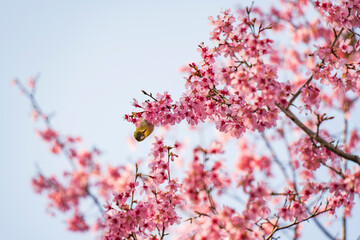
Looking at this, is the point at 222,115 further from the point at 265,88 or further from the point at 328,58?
the point at 328,58

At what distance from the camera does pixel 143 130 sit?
15.4 feet

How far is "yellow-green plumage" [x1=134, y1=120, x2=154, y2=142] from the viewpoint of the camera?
15.1ft

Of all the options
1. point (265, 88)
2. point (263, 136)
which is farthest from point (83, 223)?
point (265, 88)

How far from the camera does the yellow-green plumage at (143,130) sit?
15.1 ft

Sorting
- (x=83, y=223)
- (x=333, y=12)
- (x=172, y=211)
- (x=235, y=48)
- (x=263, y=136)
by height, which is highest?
(x=83, y=223)

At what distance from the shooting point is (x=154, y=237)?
4.30 m

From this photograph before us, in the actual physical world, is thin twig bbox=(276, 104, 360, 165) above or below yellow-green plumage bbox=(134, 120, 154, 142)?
below

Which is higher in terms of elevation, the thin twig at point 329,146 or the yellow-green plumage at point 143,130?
the yellow-green plumage at point 143,130

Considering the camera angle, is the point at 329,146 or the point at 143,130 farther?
the point at 143,130

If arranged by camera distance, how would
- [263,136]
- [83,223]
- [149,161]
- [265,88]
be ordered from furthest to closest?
[83,223], [263,136], [149,161], [265,88]

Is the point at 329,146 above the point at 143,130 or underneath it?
underneath

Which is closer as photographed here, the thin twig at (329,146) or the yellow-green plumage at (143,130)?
the thin twig at (329,146)

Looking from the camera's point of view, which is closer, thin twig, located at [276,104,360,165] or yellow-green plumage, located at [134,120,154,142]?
thin twig, located at [276,104,360,165]

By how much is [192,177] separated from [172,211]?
65cm
